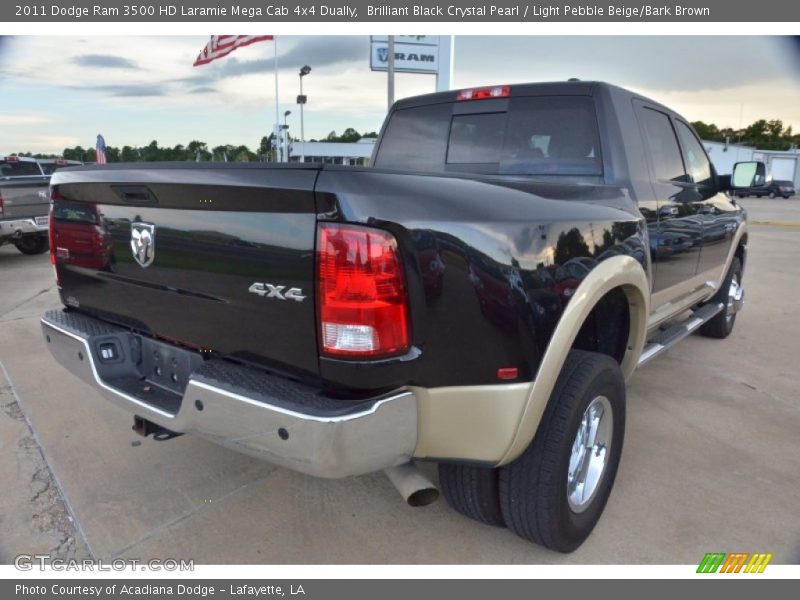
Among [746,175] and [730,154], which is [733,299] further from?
[730,154]

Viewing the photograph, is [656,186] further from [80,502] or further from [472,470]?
[80,502]

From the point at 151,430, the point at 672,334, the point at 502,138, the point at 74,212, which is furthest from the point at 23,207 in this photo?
the point at 672,334

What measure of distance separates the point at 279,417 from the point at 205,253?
2.22 feet

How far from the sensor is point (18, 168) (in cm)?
1216

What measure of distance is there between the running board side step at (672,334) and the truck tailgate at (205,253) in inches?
82.7

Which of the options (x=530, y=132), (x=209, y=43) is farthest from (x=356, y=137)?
(x=530, y=132)

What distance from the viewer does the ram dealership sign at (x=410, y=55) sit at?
58.7ft

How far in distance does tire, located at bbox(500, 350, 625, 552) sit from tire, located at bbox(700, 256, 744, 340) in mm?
3241

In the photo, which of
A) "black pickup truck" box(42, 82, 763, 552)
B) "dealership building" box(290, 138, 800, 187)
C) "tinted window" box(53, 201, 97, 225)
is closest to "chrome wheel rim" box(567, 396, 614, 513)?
"black pickup truck" box(42, 82, 763, 552)

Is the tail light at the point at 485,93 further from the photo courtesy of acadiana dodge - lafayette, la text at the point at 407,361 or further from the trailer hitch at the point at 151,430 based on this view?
the trailer hitch at the point at 151,430

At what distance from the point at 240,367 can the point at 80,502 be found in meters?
1.36

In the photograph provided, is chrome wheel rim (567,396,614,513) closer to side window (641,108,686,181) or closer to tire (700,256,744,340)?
side window (641,108,686,181)

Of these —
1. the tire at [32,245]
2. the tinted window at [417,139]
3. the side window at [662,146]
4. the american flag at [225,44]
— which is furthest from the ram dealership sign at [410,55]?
the side window at [662,146]

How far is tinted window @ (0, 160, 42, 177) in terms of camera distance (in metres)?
11.8
